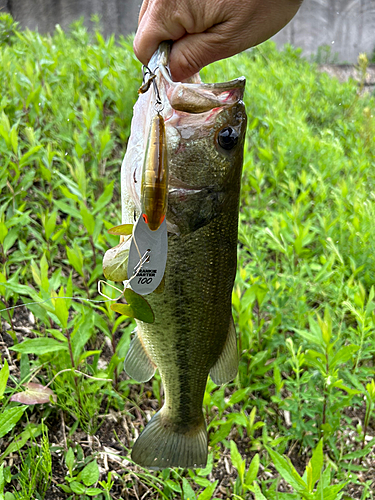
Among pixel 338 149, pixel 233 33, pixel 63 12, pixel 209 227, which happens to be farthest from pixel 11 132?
pixel 63 12

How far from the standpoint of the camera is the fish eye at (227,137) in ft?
5.03

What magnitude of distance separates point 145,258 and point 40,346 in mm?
1136

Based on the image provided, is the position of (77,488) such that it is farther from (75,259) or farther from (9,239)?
(9,239)

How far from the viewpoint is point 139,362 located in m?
1.81

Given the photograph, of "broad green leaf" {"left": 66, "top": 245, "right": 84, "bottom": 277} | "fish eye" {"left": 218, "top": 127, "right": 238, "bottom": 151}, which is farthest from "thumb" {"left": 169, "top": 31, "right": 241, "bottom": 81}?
"broad green leaf" {"left": 66, "top": 245, "right": 84, "bottom": 277}

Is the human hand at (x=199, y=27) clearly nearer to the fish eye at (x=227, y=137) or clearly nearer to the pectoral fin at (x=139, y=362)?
the fish eye at (x=227, y=137)

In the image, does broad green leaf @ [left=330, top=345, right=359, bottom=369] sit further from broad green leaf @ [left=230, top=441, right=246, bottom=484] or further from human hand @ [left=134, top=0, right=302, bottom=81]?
human hand @ [left=134, top=0, right=302, bottom=81]

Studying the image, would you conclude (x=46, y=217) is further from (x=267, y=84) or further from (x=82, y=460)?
(x=267, y=84)

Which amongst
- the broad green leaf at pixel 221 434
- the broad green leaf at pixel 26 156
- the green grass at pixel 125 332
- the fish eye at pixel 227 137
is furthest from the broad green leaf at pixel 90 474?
the broad green leaf at pixel 26 156

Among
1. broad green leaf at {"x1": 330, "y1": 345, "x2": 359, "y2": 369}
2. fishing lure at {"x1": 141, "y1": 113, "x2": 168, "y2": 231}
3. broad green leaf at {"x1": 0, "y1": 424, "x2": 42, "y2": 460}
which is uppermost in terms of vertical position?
fishing lure at {"x1": 141, "y1": 113, "x2": 168, "y2": 231}

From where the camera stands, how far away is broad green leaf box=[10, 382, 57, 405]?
200 centimetres

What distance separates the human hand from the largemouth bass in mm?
61

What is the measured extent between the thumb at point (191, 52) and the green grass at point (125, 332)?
1195 mm

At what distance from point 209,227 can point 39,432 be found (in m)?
1.33
